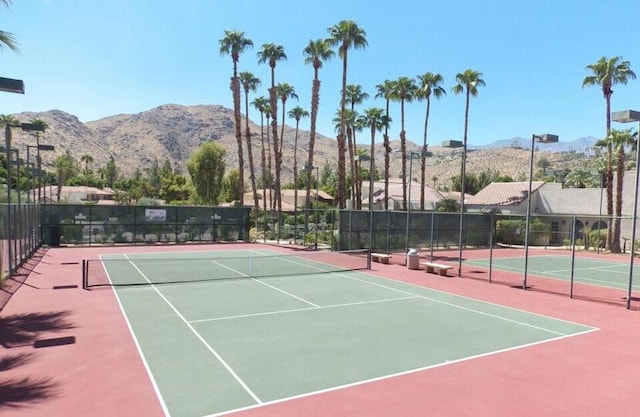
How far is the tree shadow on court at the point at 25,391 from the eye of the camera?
275 inches

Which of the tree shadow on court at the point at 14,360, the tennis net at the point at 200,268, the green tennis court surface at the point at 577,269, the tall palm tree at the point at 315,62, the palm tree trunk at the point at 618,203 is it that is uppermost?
the tall palm tree at the point at 315,62

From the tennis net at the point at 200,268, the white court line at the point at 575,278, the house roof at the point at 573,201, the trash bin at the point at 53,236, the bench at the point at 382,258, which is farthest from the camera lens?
the house roof at the point at 573,201

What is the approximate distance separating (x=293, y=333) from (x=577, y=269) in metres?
20.2

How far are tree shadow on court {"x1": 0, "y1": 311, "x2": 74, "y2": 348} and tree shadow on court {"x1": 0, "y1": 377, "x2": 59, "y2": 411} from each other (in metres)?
2.34

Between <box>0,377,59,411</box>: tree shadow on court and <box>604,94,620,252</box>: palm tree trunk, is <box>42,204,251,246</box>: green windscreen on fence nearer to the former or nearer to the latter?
<box>0,377,59,411</box>: tree shadow on court

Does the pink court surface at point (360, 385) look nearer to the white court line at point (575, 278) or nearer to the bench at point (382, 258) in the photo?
the white court line at point (575, 278)

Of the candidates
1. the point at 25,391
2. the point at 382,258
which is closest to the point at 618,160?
the point at 382,258

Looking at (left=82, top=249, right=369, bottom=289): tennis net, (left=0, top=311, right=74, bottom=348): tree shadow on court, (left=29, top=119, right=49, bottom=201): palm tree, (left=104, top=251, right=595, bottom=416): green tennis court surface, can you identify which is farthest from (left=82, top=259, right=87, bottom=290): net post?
(left=29, top=119, right=49, bottom=201): palm tree

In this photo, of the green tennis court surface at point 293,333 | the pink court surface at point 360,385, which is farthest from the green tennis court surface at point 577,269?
the green tennis court surface at point 293,333

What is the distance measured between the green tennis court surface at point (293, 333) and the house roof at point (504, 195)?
122ft

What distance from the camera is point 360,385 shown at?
779 centimetres

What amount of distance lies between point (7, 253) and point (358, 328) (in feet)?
46.7

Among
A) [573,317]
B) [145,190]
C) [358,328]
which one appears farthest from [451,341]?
[145,190]

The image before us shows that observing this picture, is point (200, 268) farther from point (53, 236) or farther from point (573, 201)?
point (573, 201)
